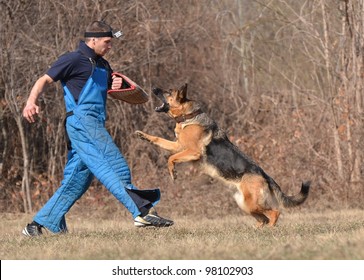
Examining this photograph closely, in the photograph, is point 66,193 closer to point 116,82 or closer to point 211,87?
point 116,82

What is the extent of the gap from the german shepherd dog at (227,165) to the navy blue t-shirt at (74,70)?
1.86m

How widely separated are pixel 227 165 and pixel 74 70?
100 inches

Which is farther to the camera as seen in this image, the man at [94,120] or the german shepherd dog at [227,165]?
the german shepherd dog at [227,165]

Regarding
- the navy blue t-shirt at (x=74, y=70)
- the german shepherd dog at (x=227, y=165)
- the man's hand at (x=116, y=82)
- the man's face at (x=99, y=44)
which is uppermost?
the man's face at (x=99, y=44)

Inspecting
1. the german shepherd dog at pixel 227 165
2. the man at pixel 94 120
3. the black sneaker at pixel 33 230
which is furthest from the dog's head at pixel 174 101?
the black sneaker at pixel 33 230

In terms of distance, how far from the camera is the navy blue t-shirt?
25.7 ft

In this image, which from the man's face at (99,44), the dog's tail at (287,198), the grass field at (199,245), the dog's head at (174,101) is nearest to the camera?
the grass field at (199,245)

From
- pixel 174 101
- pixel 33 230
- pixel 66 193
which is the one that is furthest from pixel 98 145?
pixel 174 101

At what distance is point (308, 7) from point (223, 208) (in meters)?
3.86

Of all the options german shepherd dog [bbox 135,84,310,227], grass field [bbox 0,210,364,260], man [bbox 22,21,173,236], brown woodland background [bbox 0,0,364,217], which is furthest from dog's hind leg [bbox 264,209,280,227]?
brown woodland background [bbox 0,0,364,217]

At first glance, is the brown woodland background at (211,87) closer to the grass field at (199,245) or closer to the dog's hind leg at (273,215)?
the dog's hind leg at (273,215)

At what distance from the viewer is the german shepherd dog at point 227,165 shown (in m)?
9.57

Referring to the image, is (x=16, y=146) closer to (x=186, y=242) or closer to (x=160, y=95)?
(x=160, y=95)

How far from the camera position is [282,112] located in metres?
14.9
